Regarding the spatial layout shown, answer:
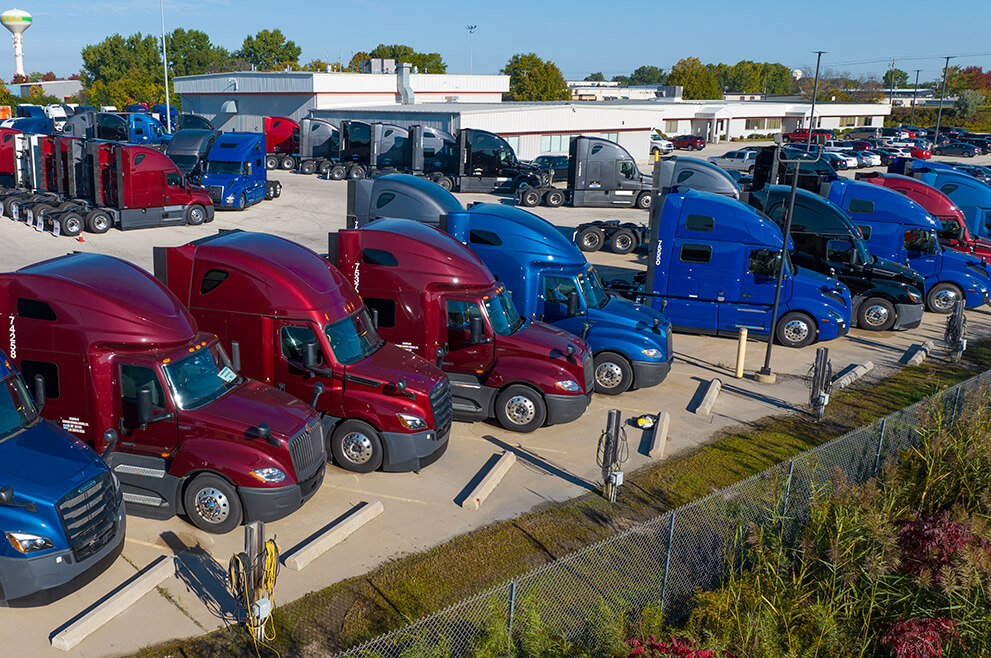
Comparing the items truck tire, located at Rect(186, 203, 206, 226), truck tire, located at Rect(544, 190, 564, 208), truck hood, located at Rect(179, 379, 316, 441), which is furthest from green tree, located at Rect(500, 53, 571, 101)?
truck hood, located at Rect(179, 379, 316, 441)

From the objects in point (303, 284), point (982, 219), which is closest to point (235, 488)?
point (303, 284)

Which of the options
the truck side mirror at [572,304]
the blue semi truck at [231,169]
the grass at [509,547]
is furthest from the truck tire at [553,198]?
the grass at [509,547]

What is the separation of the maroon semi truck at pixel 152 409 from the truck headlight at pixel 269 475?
0.5 inches

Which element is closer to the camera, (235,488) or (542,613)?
(542,613)

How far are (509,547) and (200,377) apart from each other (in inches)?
168

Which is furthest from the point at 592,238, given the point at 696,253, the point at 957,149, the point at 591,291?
the point at 957,149

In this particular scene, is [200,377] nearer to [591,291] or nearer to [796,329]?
[591,291]

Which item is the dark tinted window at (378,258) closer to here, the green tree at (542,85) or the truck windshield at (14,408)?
the truck windshield at (14,408)

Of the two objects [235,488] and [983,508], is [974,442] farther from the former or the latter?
[235,488]

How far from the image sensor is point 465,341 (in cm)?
1305

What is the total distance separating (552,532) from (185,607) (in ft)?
14.0

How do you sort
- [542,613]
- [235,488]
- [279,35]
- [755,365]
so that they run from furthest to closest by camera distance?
[279,35], [755,365], [235,488], [542,613]

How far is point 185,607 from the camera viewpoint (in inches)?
324

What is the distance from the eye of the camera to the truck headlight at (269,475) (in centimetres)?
925
